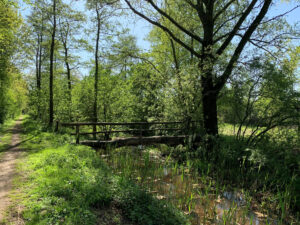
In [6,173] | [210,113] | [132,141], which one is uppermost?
[210,113]

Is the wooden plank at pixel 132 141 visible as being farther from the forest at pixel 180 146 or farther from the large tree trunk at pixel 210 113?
the large tree trunk at pixel 210 113

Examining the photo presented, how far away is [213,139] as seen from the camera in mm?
7680

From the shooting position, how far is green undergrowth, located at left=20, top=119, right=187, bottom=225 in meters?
3.01

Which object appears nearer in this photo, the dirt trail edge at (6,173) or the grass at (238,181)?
the dirt trail edge at (6,173)

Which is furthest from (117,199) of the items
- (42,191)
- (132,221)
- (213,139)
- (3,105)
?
(3,105)

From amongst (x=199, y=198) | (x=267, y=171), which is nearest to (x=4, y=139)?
(x=199, y=198)

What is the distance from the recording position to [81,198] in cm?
347

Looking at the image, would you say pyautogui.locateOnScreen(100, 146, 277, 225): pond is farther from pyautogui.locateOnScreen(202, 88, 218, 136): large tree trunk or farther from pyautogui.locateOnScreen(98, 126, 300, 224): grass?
pyautogui.locateOnScreen(202, 88, 218, 136): large tree trunk

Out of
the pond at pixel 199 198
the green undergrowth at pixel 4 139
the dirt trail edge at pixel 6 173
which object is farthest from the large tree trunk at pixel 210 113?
the green undergrowth at pixel 4 139

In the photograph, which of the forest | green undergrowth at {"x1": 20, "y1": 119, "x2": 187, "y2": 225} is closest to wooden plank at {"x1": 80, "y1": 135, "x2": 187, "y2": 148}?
the forest

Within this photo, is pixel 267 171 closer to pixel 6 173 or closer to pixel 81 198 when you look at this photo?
pixel 81 198

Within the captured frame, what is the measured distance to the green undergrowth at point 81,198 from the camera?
119 inches

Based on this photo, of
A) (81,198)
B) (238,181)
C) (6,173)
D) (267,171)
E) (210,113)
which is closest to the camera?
(81,198)

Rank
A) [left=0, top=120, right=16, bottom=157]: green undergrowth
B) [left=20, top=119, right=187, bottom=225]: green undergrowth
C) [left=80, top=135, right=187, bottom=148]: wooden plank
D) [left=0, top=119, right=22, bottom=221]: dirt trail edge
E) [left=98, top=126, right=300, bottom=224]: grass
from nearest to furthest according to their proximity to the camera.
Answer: [left=20, top=119, right=187, bottom=225]: green undergrowth
[left=0, top=119, right=22, bottom=221]: dirt trail edge
[left=98, top=126, right=300, bottom=224]: grass
[left=0, top=120, right=16, bottom=157]: green undergrowth
[left=80, top=135, right=187, bottom=148]: wooden plank
